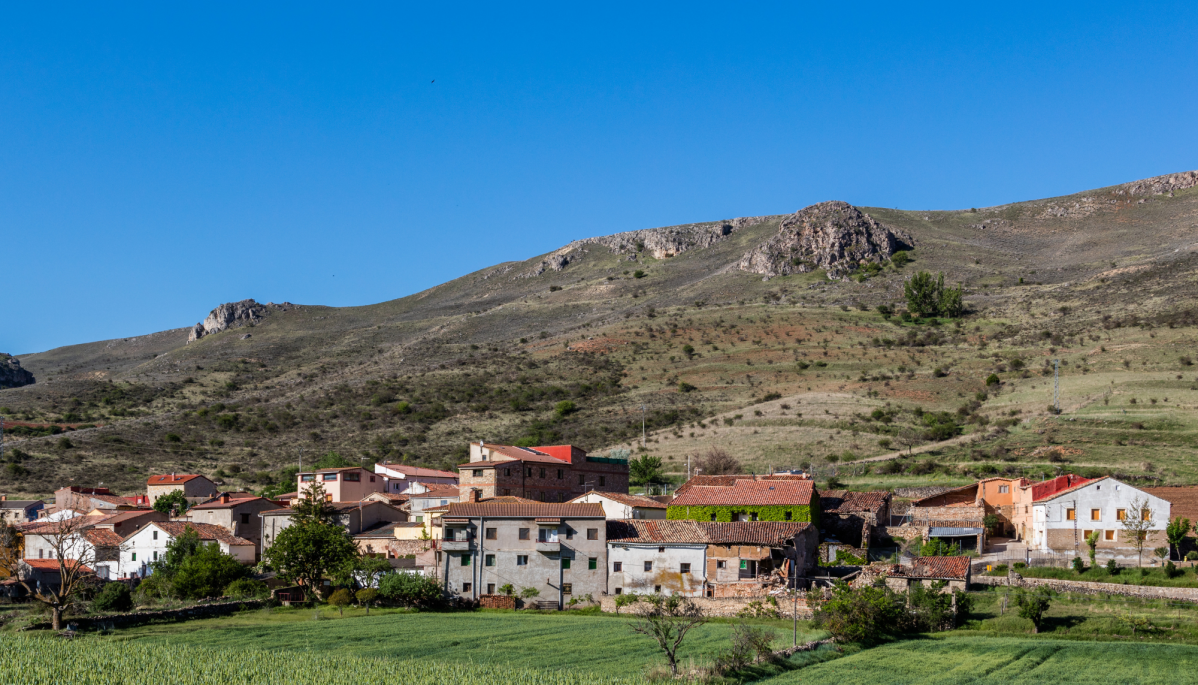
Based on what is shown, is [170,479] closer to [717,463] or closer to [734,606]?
[717,463]

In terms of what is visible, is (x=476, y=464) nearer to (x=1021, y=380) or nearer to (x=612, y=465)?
(x=612, y=465)

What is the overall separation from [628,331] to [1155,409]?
69.5m

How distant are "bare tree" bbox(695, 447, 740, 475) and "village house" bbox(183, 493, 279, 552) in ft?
96.4

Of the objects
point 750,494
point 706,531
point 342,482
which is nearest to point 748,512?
point 750,494

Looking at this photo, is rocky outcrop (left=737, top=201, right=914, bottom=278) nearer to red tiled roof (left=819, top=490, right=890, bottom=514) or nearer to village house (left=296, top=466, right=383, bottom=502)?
village house (left=296, top=466, right=383, bottom=502)

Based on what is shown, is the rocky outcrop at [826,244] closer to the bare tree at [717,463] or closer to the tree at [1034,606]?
the bare tree at [717,463]

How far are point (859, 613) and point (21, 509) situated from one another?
6264 cm

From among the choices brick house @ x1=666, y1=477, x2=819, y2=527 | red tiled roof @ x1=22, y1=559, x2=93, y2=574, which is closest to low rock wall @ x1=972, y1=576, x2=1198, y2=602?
brick house @ x1=666, y1=477, x2=819, y2=527

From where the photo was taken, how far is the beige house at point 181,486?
80.6 m

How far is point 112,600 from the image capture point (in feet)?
151

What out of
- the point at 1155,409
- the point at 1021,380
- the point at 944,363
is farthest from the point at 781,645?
the point at 944,363

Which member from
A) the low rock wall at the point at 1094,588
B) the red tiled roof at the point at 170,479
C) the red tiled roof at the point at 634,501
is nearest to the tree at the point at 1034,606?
the low rock wall at the point at 1094,588

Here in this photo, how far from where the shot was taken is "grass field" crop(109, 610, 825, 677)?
1335 inches

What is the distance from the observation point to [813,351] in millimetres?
120938
